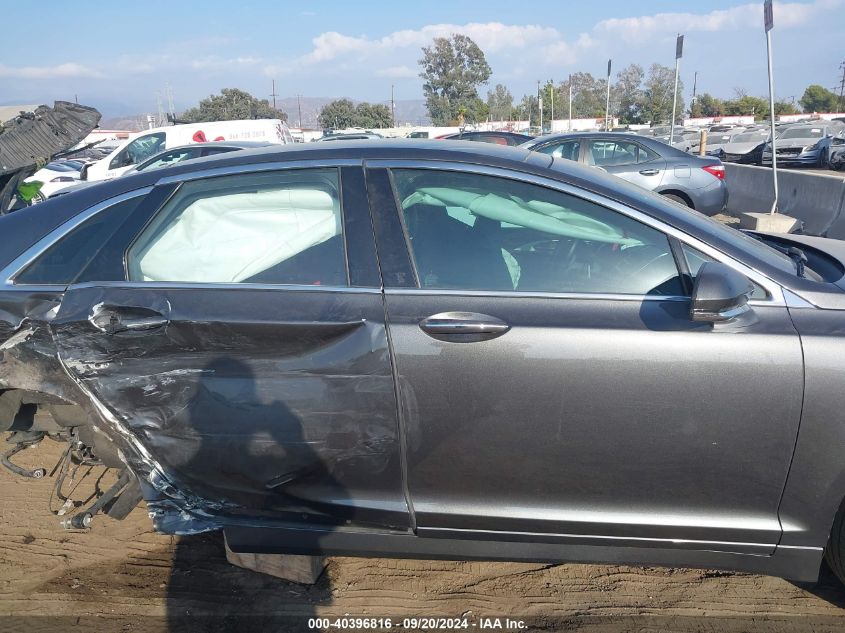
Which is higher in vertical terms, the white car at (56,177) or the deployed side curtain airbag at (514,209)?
the deployed side curtain airbag at (514,209)

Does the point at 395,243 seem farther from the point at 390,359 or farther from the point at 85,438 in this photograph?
the point at 85,438

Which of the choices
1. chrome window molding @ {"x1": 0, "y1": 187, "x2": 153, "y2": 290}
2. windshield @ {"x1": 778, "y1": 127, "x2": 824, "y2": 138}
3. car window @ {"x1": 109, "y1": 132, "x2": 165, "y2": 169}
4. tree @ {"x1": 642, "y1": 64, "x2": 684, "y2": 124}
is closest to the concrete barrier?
chrome window molding @ {"x1": 0, "y1": 187, "x2": 153, "y2": 290}

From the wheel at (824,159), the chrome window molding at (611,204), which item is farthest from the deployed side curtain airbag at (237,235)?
the wheel at (824,159)

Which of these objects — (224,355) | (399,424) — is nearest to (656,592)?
(399,424)

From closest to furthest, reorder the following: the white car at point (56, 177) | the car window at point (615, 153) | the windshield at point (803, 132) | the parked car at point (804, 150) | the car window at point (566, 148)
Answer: the car window at point (615, 153)
the car window at point (566, 148)
the white car at point (56, 177)
the parked car at point (804, 150)
the windshield at point (803, 132)

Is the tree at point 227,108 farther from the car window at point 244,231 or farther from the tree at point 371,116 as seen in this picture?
the car window at point 244,231

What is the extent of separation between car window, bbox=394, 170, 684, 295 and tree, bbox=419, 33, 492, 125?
67.7m

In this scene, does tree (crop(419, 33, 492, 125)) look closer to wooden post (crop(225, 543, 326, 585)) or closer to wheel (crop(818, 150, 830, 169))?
wheel (crop(818, 150, 830, 169))

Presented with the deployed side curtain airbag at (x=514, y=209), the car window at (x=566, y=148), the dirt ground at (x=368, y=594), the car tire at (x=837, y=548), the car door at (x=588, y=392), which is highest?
the car window at (x=566, y=148)

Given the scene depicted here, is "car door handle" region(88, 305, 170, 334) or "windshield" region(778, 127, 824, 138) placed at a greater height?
"windshield" region(778, 127, 824, 138)

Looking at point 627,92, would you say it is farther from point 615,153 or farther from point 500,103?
point 615,153

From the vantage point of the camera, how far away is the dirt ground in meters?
2.56

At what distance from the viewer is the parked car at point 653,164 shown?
9484 mm

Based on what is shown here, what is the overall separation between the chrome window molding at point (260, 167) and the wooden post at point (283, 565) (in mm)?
1484
